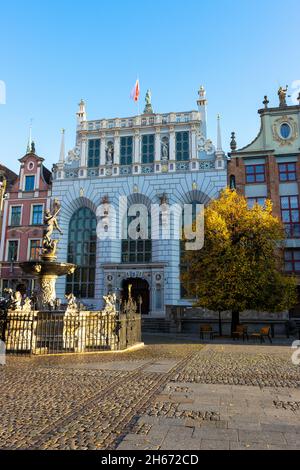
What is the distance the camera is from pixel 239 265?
22.2 metres

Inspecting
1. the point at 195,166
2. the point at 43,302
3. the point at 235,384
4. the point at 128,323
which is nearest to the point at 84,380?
the point at 235,384

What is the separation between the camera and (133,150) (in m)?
36.4

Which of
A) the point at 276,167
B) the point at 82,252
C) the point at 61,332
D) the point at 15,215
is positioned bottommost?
the point at 61,332

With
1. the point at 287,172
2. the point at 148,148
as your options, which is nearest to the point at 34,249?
the point at 148,148

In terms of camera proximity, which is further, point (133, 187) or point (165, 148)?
point (165, 148)

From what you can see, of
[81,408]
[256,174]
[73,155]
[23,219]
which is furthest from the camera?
[73,155]

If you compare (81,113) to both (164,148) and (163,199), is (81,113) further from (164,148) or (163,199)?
(163,199)

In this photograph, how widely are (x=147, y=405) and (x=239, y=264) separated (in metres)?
16.7

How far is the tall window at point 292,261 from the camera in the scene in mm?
30594

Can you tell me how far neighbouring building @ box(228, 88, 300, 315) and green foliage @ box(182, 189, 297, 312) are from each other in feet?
28.3

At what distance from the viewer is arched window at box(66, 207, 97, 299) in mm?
34906

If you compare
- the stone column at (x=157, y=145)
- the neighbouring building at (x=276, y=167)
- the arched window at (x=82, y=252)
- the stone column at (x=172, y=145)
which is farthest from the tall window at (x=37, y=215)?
the neighbouring building at (x=276, y=167)

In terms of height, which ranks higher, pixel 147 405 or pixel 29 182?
pixel 29 182

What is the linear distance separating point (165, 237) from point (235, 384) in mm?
25468
